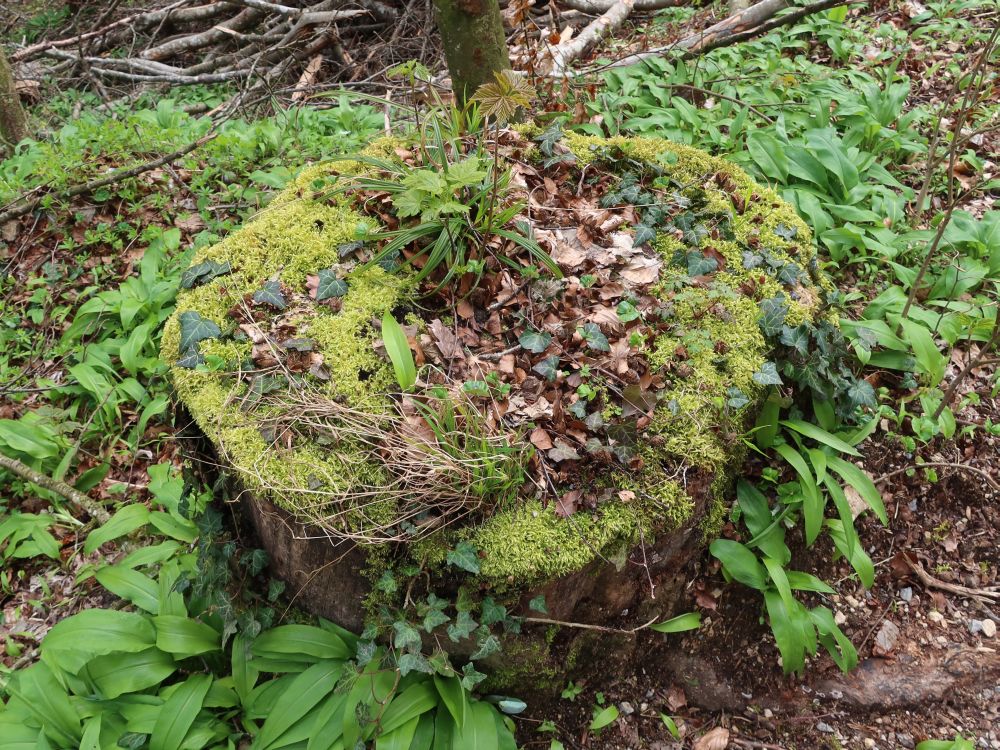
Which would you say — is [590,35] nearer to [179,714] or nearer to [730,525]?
[730,525]

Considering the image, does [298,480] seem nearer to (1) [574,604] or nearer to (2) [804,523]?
(1) [574,604]

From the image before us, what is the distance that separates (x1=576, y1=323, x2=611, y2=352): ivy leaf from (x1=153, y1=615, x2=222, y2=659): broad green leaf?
191cm

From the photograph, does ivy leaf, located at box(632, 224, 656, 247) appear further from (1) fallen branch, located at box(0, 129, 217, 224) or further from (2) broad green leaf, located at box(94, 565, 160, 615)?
(1) fallen branch, located at box(0, 129, 217, 224)

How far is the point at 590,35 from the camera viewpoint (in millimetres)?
5363

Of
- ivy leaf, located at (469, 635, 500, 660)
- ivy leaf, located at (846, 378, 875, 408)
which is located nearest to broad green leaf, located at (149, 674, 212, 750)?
ivy leaf, located at (469, 635, 500, 660)

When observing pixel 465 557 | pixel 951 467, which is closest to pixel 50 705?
pixel 465 557

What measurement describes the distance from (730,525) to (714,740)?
84 cm

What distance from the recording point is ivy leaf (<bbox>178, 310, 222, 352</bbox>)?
2.65 m

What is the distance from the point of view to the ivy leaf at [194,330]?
2648 mm

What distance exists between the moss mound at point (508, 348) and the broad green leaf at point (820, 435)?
257 millimetres

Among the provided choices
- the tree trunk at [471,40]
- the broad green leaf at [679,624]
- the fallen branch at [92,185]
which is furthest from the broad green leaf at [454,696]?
the fallen branch at [92,185]

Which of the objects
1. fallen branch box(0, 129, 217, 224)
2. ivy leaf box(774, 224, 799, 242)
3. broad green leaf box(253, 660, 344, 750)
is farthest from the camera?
fallen branch box(0, 129, 217, 224)

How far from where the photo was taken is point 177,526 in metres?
2.99

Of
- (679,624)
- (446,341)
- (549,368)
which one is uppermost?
(446,341)
